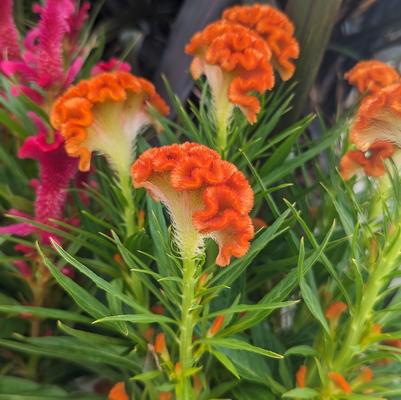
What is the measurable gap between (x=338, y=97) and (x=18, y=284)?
86 cm

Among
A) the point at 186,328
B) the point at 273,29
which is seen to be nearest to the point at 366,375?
the point at 186,328

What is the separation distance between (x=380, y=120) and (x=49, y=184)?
39cm

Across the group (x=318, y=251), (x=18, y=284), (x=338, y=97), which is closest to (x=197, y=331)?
(x=318, y=251)

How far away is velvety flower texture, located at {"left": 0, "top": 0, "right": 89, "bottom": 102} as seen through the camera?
0.64 m

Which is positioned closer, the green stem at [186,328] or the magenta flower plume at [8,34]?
the green stem at [186,328]

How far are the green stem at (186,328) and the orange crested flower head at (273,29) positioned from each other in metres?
0.33

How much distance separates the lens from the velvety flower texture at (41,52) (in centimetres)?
64

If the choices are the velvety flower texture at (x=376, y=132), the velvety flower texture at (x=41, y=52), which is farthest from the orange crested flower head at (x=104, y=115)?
the velvety flower texture at (x=376, y=132)

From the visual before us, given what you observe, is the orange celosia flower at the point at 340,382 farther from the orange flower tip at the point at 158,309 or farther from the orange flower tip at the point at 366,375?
the orange flower tip at the point at 158,309

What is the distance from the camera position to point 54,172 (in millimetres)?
630

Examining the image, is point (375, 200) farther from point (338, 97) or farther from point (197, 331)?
point (338, 97)

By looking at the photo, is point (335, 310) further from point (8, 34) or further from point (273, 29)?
→ point (8, 34)

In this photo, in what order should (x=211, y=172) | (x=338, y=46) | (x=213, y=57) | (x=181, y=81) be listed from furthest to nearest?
(x=338, y=46) → (x=181, y=81) → (x=213, y=57) → (x=211, y=172)

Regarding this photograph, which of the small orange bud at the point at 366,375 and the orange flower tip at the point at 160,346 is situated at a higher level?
the small orange bud at the point at 366,375
